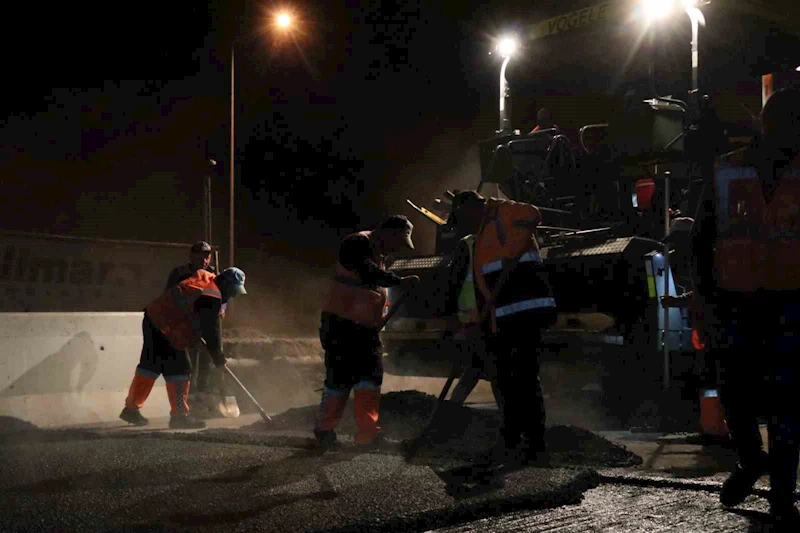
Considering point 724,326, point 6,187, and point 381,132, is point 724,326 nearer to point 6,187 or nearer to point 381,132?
point 6,187

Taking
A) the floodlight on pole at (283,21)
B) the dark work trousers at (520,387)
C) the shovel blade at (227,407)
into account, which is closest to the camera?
the dark work trousers at (520,387)

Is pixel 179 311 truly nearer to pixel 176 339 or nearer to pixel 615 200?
pixel 176 339

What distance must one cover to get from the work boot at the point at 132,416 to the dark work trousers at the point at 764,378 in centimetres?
489

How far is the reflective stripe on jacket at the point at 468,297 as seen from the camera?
16.7 feet

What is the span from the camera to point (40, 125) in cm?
2339

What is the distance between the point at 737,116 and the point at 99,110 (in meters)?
20.4

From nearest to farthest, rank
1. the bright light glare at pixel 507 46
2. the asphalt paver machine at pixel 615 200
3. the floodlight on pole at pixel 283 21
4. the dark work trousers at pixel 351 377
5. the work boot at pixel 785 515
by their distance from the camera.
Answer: the work boot at pixel 785 515
the dark work trousers at pixel 351 377
the asphalt paver machine at pixel 615 200
the bright light glare at pixel 507 46
the floodlight on pole at pixel 283 21

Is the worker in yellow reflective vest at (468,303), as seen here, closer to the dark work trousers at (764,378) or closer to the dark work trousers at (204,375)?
the dark work trousers at (764,378)

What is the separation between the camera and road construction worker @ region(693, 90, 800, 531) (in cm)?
328

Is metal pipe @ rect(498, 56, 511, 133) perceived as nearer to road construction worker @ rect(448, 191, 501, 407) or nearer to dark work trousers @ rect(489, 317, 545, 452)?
road construction worker @ rect(448, 191, 501, 407)

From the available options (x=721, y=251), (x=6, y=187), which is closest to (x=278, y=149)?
(x=6, y=187)

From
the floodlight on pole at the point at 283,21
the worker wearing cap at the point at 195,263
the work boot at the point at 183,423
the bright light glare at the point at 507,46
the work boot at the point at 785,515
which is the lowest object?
the work boot at the point at 183,423

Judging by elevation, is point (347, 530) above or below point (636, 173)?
below

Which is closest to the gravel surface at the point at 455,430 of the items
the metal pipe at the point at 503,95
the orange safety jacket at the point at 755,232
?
the orange safety jacket at the point at 755,232
